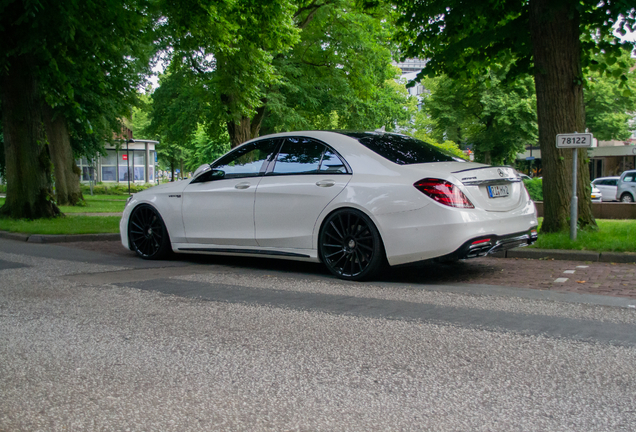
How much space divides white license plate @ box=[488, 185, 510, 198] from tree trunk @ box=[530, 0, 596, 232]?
3.70 meters

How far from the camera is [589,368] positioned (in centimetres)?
371

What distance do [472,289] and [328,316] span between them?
1.85 m

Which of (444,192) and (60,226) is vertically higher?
(444,192)

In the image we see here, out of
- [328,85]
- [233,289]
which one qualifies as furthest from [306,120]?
[233,289]

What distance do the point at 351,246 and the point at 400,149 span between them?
1219mm

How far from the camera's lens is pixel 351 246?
6.83 metres

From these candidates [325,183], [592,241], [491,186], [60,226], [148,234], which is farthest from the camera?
[60,226]

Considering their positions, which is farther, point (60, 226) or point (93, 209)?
point (93, 209)

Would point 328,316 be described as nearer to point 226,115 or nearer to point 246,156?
point 246,156

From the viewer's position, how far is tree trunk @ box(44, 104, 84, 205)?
26.4m

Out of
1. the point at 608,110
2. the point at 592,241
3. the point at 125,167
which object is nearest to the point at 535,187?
the point at 592,241

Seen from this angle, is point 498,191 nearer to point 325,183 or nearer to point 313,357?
point 325,183

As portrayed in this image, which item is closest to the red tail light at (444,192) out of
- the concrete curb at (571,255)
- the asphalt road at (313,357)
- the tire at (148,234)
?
the asphalt road at (313,357)

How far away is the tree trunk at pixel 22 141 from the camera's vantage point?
15.4 m
